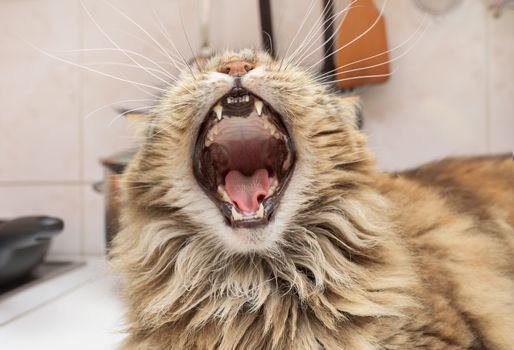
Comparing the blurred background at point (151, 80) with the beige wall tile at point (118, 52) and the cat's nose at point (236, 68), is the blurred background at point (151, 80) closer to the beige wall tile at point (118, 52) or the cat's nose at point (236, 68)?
the beige wall tile at point (118, 52)

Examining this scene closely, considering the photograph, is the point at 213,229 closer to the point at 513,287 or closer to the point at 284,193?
the point at 284,193

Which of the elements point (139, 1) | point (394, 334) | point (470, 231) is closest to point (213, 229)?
point (394, 334)

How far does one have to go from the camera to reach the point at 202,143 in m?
0.74

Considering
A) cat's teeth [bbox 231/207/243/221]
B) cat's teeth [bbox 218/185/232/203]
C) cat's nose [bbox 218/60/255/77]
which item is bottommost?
cat's teeth [bbox 231/207/243/221]

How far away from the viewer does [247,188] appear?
761mm

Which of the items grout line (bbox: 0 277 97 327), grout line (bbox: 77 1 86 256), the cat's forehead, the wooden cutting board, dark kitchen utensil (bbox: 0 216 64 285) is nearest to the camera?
the cat's forehead

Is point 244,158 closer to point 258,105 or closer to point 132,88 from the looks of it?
point 258,105

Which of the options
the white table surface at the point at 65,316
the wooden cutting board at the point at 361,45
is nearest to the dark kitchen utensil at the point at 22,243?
the white table surface at the point at 65,316

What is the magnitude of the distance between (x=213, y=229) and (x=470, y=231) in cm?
52

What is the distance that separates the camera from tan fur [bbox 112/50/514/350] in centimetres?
67

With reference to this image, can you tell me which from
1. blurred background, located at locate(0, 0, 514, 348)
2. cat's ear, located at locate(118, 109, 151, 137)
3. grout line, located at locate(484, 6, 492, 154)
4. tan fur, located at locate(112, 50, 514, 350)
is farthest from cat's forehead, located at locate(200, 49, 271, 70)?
grout line, located at locate(484, 6, 492, 154)

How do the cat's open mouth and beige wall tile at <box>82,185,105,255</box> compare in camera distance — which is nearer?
the cat's open mouth

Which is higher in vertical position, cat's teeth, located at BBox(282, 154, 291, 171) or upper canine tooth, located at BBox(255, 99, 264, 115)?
upper canine tooth, located at BBox(255, 99, 264, 115)

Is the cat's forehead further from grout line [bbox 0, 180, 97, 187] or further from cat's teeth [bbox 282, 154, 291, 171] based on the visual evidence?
grout line [bbox 0, 180, 97, 187]
